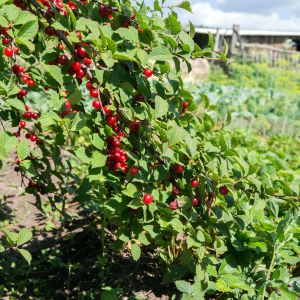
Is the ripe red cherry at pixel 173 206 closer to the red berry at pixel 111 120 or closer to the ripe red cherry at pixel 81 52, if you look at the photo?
the red berry at pixel 111 120

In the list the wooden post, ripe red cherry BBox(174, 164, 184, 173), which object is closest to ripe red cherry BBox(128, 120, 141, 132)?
ripe red cherry BBox(174, 164, 184, 173)

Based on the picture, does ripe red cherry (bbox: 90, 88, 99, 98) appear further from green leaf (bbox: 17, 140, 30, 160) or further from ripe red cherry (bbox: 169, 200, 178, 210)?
ripe red cherry (bbox: 169, 200, 178, 210)

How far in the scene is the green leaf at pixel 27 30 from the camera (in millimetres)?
1597

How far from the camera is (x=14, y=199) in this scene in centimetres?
377

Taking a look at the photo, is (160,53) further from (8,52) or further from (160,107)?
(8,52)

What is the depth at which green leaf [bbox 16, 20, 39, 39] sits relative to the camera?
160 centimetres

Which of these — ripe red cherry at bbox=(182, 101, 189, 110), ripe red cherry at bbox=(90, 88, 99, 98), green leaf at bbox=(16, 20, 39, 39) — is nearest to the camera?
green leaf at bbox=(16, 20, 39, 39)

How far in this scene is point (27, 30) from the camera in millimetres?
1608

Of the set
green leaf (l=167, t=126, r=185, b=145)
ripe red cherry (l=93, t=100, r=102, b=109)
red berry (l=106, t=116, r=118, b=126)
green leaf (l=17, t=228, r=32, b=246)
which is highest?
ripe red cherry (l=93, t=100, r=102, b=109)

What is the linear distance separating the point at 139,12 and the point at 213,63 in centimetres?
1205

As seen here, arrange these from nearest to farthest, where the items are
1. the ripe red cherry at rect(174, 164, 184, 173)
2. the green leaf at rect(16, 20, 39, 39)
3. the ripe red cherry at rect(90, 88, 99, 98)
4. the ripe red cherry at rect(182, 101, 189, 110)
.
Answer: the green leaf at rect(16, 20, 39, 39) → the ripe red cherry at rect(90, 88, 99, 98) → the ripe red cherry at rect(174, 164, 184, 173) → the ripe red cherry at rect(182, 101, 189, 110)

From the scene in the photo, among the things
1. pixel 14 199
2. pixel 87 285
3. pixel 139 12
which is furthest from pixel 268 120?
pixel 139 12

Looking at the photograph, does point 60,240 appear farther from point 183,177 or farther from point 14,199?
point 183,177

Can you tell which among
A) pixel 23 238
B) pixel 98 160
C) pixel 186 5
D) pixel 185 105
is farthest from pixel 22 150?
pixel 186 5
